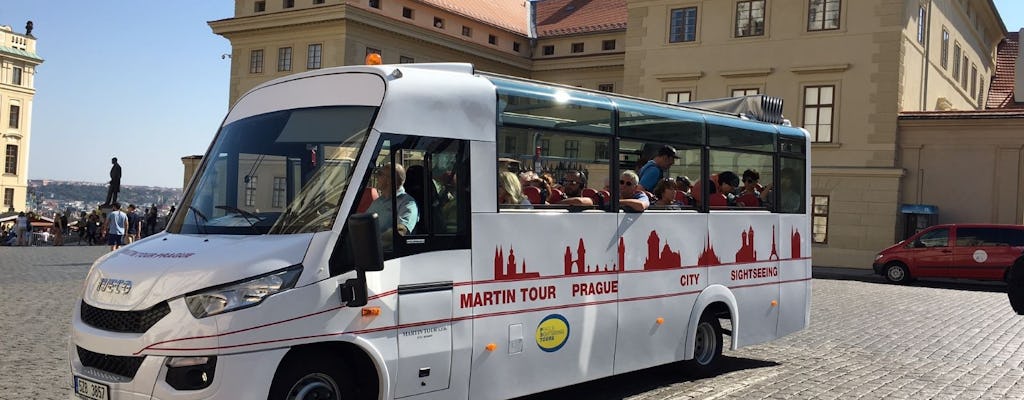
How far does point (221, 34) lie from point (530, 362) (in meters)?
59.1

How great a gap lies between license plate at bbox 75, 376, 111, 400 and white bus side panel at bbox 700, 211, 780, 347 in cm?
580

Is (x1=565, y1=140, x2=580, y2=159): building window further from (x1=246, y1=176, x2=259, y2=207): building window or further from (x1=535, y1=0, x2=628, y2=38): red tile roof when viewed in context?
(x1=535, y1=0, x2=628, y2=38): red tile roof

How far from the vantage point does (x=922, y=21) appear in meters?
36.9

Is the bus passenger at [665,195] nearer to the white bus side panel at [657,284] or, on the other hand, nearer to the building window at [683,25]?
the white bus side panel at [657,284]

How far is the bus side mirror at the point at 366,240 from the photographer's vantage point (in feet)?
18.8

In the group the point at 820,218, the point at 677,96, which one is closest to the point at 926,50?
the point at 820,218

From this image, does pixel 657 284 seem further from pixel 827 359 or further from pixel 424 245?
pixel 827 359

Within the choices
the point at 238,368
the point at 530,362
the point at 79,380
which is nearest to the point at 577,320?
the point at 530,362

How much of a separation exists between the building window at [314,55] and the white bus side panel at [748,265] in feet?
159

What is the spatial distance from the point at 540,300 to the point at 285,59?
53605 mm

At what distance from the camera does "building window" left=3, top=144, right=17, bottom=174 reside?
9331cm

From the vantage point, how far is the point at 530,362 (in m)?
7.66

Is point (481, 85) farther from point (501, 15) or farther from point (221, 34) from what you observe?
point (501, 15)

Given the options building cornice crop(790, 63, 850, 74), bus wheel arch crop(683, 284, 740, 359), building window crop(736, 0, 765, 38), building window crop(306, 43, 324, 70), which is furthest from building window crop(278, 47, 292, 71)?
bus wheel arch crop(683, 284, 740, 359)
